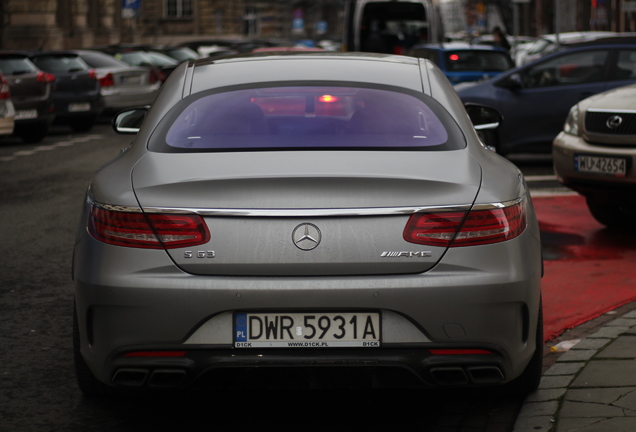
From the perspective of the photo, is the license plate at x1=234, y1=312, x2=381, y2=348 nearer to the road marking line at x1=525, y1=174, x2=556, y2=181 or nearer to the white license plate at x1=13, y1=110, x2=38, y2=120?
the road marking line at x1=525, y1=174, x2=556, y2=181

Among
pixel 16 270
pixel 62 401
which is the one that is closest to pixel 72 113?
pixel 16 270

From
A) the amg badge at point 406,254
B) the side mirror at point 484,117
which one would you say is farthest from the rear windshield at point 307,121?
the side mirror at point 484,117

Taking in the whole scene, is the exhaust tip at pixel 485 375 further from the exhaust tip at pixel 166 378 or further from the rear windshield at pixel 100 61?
the rear windshield at pixel 100 61

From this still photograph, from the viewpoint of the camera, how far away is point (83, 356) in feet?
14.7

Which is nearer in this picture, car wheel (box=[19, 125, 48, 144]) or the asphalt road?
the asphalt road

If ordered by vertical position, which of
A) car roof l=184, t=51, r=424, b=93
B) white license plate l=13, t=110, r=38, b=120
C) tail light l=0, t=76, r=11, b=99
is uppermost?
car roof l=184, t=51, r=424, b=93

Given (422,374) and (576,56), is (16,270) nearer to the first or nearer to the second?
(422,374)

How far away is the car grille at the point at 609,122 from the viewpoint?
9062mm

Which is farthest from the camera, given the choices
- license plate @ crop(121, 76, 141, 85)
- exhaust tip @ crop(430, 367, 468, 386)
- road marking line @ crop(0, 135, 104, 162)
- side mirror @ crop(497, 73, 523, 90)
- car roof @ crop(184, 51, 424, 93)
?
license plate @ crop(121, 76, 141, 85)

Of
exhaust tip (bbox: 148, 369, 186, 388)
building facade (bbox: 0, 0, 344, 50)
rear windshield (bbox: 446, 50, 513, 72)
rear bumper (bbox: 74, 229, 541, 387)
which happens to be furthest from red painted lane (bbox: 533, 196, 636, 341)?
→ building facade (bbox: 0, 0, 344, 50)

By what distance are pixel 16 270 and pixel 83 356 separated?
4.09m

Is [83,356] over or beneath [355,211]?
beneath

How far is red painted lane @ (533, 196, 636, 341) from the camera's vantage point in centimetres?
685

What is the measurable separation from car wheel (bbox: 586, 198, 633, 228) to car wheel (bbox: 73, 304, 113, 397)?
5.93 m
